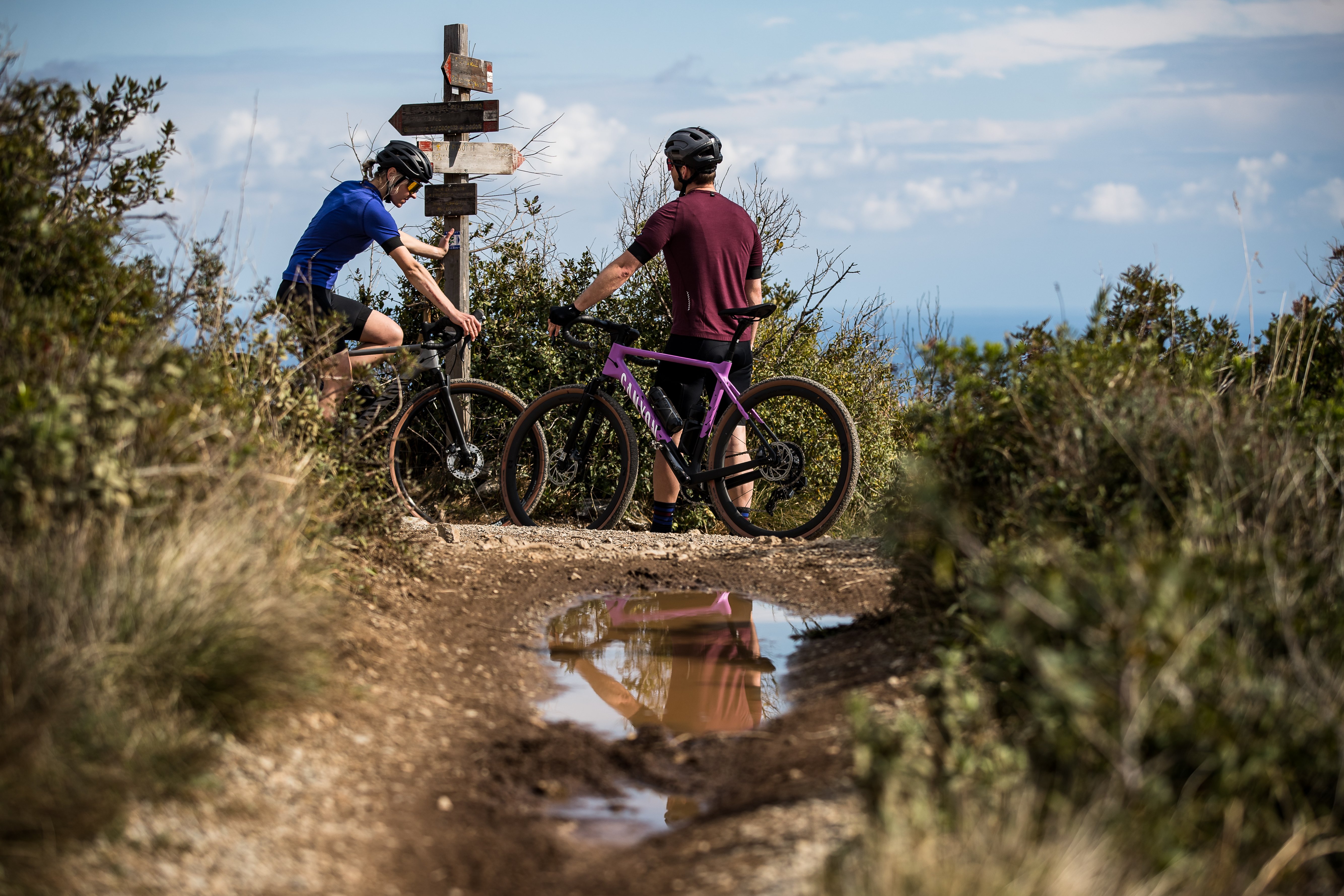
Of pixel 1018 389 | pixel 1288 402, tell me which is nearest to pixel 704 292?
pixel 1018 389

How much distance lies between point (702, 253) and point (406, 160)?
1.99 meters

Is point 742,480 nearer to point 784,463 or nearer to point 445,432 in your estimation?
point 784,463

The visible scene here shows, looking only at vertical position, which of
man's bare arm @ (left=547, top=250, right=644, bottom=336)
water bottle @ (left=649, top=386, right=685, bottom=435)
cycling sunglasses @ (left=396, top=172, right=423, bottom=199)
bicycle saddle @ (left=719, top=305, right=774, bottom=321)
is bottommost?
water bottle @ (left=649, top=386, right=685, bottom=435)

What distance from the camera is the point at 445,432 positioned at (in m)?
7.70

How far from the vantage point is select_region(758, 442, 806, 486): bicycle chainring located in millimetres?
6797

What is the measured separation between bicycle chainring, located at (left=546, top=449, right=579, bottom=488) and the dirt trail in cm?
182

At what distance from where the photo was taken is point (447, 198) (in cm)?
855

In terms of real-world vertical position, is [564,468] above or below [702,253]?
below

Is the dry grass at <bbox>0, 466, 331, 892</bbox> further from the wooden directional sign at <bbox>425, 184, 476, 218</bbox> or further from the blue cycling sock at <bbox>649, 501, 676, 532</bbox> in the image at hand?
the wooden directional sign at <bbox>425, 184, 476, 218</bbox>

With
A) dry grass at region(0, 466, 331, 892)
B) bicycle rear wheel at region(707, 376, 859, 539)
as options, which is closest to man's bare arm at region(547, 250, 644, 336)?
bicycle rear wheel at region(707, 376, 859, 539)

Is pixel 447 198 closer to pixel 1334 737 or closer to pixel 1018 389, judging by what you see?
pixel 1018 389

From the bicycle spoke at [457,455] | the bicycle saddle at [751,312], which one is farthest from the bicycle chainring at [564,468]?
the bicycle saddle at [751,312]

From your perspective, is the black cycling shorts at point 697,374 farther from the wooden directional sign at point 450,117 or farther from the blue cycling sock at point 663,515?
the wooden directional sign at point 450,117

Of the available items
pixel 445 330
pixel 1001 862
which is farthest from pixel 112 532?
pixel 445 330
